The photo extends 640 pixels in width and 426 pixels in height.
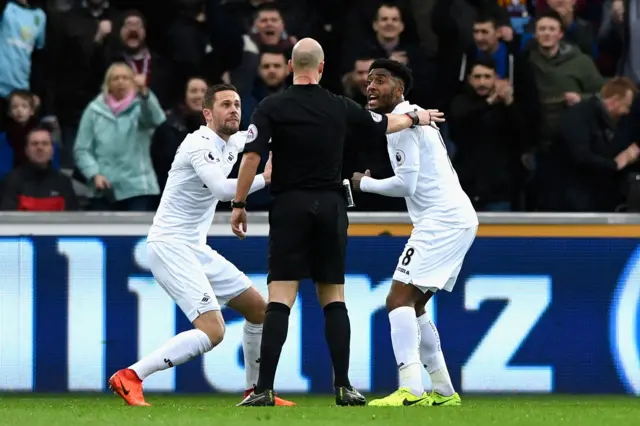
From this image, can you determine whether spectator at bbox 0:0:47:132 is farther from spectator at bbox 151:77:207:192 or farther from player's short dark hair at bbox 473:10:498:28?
player's short dark hair at bbox 473:10:498:28

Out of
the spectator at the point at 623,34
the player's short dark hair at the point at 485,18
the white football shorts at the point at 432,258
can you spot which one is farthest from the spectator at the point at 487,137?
the white football shorts at the point at 432,258

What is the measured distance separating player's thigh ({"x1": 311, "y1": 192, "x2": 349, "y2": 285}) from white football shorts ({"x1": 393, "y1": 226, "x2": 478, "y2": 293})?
2.58 ft

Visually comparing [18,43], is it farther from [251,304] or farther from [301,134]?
[301,134]

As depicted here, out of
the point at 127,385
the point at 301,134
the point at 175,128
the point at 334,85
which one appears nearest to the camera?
the point at 301,134

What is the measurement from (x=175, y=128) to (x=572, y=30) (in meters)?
3.69

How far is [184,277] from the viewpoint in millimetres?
8734

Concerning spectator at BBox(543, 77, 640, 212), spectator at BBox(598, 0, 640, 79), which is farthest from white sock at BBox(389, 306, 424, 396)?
spectator at BBox(598, 0, 640, 79)

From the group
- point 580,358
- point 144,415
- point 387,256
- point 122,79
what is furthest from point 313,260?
point 122,79

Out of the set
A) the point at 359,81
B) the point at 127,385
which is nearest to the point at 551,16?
the point at 359,81

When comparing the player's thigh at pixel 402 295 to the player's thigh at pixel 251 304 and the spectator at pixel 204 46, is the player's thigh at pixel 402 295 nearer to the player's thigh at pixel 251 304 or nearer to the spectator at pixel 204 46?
the player's thigh at pixel 251 304

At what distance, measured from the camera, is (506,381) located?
10.3 m

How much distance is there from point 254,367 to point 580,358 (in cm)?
273

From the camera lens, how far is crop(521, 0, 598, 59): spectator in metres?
12.3

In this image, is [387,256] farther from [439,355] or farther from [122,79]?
[122,79]
